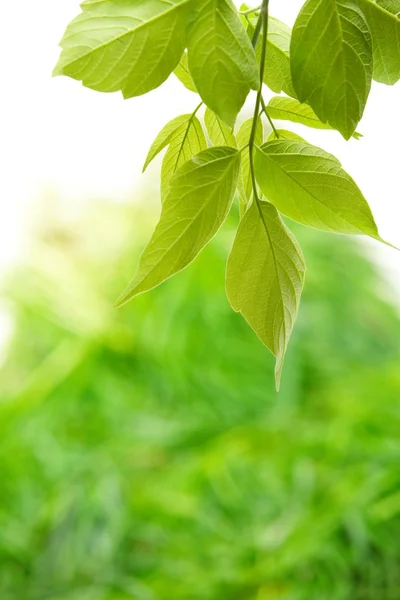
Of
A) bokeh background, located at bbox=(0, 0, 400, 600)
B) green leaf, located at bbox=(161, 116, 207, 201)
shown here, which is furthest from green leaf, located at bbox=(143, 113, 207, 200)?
bokeh background, located at bbox=(0, 0, 400, 600)

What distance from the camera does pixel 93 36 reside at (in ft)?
0.38

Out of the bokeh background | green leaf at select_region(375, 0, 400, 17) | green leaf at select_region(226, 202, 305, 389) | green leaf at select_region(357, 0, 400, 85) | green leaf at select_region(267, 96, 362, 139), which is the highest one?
green leaf at select_region(375, 0, 400, 17)

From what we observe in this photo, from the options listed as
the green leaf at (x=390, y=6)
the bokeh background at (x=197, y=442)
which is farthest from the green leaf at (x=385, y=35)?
the bokeh background at (x=197, y=442)

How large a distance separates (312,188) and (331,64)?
2 cm

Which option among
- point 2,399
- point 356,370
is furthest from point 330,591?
point 2,399

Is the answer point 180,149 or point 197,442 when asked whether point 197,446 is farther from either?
point 180,149

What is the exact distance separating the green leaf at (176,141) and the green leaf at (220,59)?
0.13 ft

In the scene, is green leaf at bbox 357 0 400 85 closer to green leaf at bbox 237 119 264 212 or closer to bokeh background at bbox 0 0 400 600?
green leaf at bbox 237 119 264 212

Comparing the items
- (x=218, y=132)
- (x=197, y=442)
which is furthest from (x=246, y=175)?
(x=197, y=442)

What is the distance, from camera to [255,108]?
0.13 m

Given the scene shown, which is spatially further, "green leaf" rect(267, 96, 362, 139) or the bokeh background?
the bokeh background

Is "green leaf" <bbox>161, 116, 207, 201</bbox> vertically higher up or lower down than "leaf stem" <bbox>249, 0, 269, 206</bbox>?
lower down

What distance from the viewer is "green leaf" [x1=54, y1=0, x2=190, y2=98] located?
0.12m

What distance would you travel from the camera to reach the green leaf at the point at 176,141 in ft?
0.52
